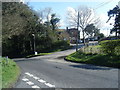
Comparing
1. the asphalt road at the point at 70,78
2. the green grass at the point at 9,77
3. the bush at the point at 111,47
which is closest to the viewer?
the green grass at the point at 9,77

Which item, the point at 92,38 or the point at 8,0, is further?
the point at 92,38

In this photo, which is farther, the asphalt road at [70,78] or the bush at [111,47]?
the bush at [111,47]

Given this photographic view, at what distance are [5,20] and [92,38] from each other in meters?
75.8

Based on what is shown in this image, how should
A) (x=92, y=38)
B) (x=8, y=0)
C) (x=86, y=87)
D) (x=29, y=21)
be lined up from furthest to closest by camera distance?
(x=92, y=38) → (x=29, y=21) → (x=8, y=0) → (x=86, y=87)

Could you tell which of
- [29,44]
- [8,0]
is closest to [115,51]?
[8,0]

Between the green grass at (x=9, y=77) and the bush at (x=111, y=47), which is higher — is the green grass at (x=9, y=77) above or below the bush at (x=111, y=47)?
below

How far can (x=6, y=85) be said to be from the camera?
6.84 m

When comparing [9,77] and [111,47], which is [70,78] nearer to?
[9,77]

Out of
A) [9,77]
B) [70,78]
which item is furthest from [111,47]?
[9,77]

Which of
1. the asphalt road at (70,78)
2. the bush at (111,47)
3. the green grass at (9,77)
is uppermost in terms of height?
the bush at (111,47)

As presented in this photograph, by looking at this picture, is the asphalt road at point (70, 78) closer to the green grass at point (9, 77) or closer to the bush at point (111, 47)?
the green grass at point (9, 77)

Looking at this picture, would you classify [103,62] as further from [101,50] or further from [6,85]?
[6,85]

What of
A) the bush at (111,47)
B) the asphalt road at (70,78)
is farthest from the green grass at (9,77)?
the bush at (111,47)

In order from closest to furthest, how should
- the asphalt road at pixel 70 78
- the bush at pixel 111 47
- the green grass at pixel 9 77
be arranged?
the green grass at pixel 9 77 → the asphalt road at pixel 70 78 → the bush at pixel 111 47
